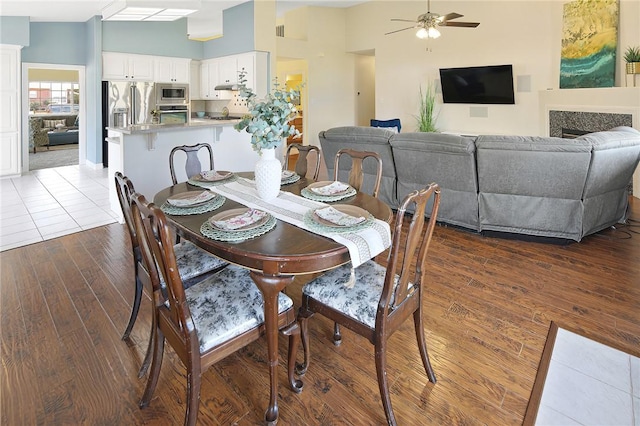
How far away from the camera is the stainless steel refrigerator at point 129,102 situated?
7238 millimetres

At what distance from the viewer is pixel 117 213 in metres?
4.52

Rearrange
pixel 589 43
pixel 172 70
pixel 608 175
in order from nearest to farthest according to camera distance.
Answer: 1. pixel 608 175
2. pixel 589 43
3. pixel 172 70

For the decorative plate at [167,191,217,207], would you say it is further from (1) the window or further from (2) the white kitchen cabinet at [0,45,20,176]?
(1) the window

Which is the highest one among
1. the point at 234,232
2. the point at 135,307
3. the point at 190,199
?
the point at 190,199

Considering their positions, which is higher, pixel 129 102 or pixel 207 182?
pixel 129 102

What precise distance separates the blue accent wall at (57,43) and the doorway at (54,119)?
1.04 ft

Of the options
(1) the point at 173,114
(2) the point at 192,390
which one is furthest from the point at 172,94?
(2) the point at 192,390

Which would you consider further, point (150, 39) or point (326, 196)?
point (150, 39)

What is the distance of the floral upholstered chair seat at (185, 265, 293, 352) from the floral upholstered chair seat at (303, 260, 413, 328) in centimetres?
16

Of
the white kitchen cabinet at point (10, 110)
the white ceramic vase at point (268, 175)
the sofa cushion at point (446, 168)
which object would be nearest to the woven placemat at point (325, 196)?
the white ceramic vase at point (268, 175)

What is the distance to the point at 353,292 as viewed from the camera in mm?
1686

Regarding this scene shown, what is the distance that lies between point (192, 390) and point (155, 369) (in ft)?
1.13

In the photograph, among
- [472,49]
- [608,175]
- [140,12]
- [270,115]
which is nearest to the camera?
[270,115]

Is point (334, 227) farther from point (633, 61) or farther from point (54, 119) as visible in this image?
point (54, 119)
